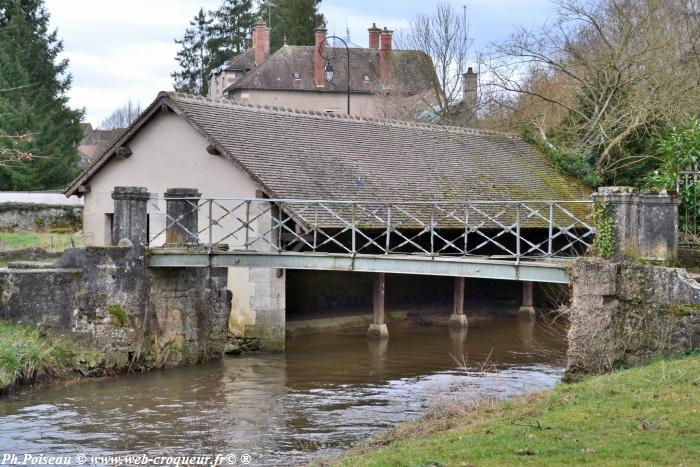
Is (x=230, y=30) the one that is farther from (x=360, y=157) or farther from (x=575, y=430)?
(x=575, y=430)

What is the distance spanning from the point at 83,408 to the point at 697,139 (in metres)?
14.0

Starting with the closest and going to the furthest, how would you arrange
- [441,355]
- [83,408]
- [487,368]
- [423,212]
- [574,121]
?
[83,408] < [487,368] < [441,355] < [423,212] < [574,121]

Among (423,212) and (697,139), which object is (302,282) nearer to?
(423,212)

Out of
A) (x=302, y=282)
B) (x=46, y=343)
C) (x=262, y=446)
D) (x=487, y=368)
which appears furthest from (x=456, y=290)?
(x=262, y=446)

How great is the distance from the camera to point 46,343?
1702 centimetres

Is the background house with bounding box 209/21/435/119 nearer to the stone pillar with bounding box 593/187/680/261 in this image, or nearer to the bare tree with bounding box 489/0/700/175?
the bare tree with bounding box 489/0/700/175

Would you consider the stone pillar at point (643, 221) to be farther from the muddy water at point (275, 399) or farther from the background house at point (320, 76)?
the background house at point (320, 76)

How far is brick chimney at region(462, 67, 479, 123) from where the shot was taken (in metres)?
38.3

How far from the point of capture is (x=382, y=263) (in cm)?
1633

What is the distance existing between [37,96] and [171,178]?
19563 mm

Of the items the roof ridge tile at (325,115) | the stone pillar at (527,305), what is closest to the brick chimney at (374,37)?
the roof ridge tile at (325,115)

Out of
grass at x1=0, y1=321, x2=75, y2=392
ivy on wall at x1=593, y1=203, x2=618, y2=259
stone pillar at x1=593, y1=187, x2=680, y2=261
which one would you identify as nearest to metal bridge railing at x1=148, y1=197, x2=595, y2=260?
grass at x1=0, y1=321, x2=75, y2=392

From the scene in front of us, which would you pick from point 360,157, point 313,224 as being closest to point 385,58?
point 360,157

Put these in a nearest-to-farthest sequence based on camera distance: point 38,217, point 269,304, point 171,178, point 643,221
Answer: point 643,221 < point 269,304 < point 171,178 < point 38,217
